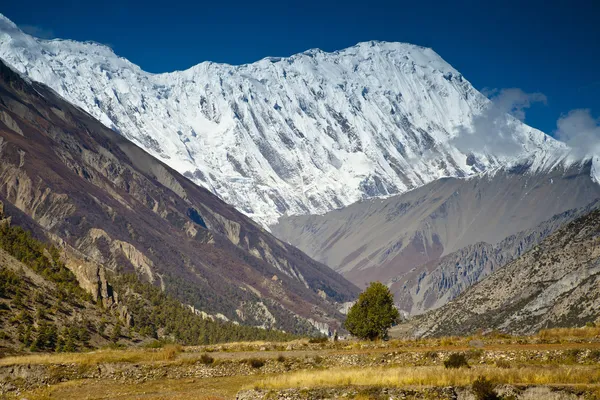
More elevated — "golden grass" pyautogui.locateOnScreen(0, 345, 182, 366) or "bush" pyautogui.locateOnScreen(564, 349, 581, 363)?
"golden grass" pyautogui.locateOnScreen(0, 345, 182, 366)

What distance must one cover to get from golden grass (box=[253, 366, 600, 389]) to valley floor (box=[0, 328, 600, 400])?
43 millimetres

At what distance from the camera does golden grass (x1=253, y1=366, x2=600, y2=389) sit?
27.3 m

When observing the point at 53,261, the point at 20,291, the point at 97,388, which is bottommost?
the point at 97,388

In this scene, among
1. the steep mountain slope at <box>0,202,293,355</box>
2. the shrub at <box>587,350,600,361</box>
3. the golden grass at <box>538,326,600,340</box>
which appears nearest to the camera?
the shrub at <box>587,350,600,361</box>

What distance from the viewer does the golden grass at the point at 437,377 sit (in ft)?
89.7

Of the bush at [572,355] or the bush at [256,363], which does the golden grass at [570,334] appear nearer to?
the bush at [572,355]

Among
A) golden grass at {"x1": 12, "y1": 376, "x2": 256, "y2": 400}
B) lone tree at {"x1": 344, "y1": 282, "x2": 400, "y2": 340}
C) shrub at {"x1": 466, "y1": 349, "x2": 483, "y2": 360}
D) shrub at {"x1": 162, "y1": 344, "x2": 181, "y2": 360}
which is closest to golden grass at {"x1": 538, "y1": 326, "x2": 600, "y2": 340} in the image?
shrub at {"x1": 466, "y1": 349, "x2": 483, "y2": 360}

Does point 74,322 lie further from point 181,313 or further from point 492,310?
point 492,310

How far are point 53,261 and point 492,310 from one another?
120922 mm

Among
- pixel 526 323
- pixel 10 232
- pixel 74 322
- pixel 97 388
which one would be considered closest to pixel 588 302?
pixel 526 323

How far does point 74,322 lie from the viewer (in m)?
83.3

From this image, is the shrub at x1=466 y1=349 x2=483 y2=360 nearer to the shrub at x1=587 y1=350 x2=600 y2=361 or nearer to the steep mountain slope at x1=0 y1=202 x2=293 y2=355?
the shrub at x1=587 y1=350 x2=600 y2=361

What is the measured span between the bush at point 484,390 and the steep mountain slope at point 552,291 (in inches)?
4361

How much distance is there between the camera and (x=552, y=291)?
162 metres
